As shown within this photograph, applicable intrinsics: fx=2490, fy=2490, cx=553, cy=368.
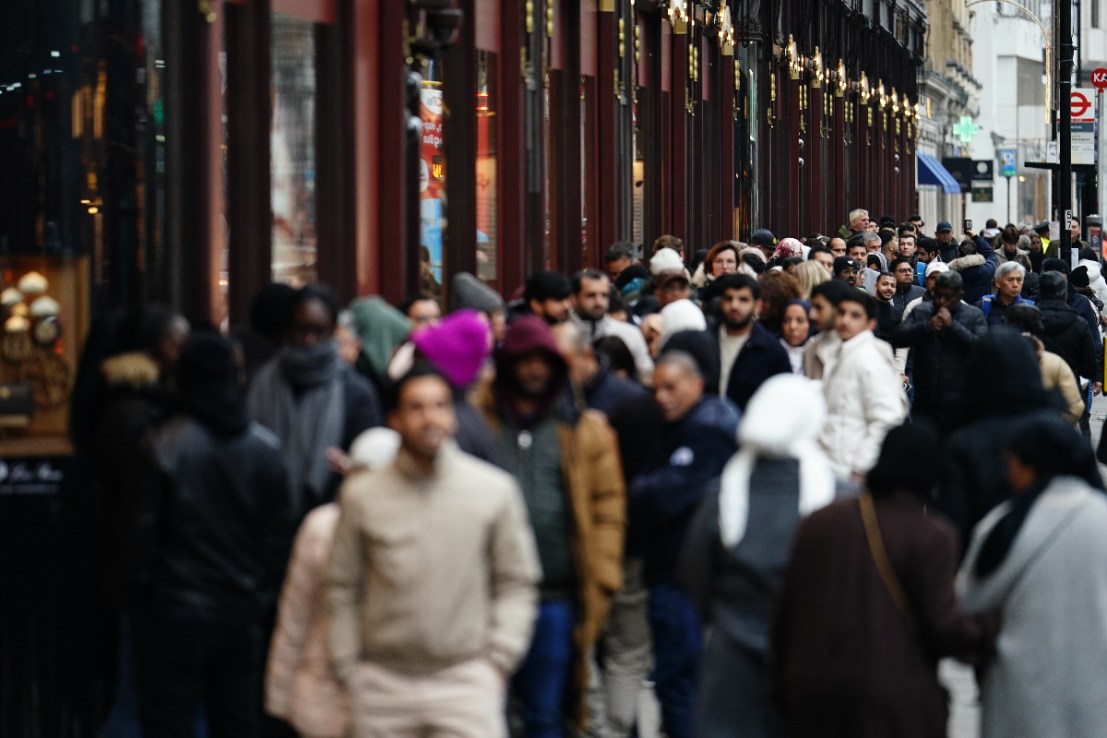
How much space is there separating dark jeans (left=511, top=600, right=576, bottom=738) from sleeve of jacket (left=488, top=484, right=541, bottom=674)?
954 mm

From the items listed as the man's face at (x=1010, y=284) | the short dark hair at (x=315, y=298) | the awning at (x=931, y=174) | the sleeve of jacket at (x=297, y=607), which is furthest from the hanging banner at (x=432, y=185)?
the awning at (x=931, y=174)

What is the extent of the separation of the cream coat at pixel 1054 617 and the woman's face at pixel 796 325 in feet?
21.0

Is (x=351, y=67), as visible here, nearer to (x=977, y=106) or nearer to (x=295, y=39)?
(x=295, y=39)

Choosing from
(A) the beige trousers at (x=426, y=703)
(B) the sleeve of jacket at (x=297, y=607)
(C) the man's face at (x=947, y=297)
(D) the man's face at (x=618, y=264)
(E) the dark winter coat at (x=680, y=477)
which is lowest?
(A) the beige trousers at (x=426, y=703)

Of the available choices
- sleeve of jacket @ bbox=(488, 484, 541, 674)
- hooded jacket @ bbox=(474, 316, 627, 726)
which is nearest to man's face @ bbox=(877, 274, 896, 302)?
hooded jacket @ bbox=(474, 316, 627, 726)

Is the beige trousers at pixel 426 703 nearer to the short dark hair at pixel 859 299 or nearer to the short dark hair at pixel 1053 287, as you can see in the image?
the short dark hair at pixel 859 299

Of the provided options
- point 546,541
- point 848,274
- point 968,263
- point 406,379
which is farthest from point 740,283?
point 968,263

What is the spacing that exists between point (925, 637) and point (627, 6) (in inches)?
695

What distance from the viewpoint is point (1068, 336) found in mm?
17156

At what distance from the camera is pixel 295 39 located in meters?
14.6

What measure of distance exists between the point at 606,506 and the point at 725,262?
9.15 meters

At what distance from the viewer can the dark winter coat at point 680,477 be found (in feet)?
30.2

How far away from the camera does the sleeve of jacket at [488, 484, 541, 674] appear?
24.4ft

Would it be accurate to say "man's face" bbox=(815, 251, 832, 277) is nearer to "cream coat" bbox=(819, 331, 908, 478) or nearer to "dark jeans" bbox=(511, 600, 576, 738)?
"cream coat" bbox=(819, 331, 908, 478)
